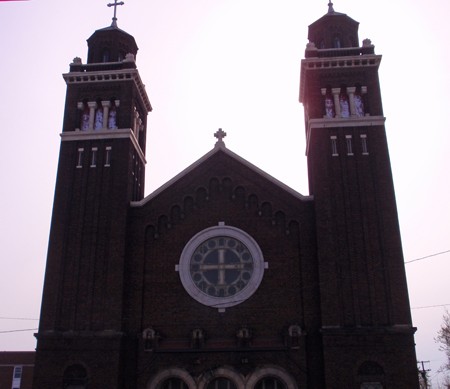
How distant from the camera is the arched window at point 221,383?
2058 cm

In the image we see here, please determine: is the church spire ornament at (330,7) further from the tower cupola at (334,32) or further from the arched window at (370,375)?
the arched window at (370,375)

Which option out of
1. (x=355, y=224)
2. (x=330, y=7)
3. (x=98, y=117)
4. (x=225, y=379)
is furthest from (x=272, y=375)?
(x=330, y=7)

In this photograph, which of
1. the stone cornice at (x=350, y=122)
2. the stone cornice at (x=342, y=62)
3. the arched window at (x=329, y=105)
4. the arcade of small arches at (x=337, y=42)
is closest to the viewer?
the stone cornice at (x=350, y=122)

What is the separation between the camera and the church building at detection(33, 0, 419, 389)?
20625mm

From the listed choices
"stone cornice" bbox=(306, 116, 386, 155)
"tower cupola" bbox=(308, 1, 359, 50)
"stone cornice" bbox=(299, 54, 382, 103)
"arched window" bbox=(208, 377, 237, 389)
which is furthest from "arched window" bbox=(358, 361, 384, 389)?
"tower cupola" bbox=(308, 1, 359, 50)

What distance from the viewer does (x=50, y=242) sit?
23406 mm

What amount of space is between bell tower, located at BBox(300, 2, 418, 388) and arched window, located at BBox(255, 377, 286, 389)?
1834 millimetres

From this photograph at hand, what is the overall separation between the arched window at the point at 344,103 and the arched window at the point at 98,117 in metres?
11.9

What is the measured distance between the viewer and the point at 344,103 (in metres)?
25.5

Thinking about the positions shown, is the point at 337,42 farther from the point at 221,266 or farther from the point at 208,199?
the point at 221,266

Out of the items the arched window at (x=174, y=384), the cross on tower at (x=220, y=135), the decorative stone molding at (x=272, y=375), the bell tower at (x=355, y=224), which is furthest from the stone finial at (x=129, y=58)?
the decorative stone molding at (x=272, y=375)

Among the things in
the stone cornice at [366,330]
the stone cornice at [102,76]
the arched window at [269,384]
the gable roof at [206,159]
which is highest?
the stone cornice at [102,76]

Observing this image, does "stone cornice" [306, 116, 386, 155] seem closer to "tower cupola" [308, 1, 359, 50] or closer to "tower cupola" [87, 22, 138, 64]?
"tower cupola" [308, 1, 359, 50]

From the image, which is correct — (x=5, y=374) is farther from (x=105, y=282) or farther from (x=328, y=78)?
(x=328, y=78)
